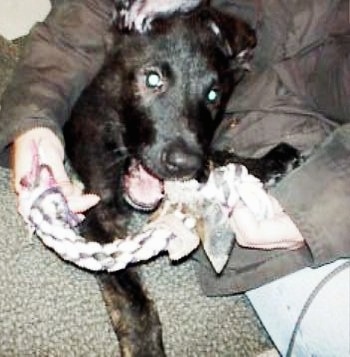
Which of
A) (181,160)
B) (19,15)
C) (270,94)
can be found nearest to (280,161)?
(270,94)

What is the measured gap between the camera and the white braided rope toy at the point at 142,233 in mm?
1546

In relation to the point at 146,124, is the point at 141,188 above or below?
below

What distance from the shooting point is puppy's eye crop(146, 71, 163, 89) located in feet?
6.00

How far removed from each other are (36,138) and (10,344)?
47 centimetres

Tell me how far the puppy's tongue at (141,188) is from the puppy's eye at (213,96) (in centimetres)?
22

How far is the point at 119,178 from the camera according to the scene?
194 centimetres

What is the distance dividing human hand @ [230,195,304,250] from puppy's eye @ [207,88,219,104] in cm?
33

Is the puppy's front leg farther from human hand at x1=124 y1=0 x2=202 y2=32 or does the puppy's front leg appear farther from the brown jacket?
human hand at x1=124 y1=0 x2=202 y2=32

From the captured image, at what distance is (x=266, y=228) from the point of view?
1.57 meters

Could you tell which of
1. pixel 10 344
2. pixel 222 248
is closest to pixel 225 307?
pixel 222 248

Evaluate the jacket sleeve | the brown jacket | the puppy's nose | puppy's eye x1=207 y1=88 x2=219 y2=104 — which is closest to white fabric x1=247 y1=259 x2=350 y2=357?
the brown jacket

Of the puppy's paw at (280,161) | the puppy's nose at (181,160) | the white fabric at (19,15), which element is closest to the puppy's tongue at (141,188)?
the puppy's nose at (181,160)

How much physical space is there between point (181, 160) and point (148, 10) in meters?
0.37

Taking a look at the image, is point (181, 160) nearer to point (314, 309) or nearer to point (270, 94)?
point (270, 94)
